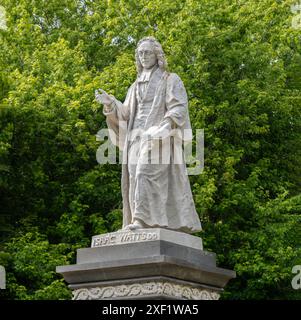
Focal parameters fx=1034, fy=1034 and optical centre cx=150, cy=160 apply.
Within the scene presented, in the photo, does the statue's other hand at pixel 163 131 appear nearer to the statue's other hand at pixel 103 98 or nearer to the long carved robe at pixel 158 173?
the long carved robe at pixel 158 173

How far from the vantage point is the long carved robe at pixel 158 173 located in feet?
45.8

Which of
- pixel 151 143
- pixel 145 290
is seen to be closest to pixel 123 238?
pixel 145 290

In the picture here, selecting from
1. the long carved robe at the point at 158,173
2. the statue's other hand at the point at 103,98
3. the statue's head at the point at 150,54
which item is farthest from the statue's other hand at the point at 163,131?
the statue's head at the point at 150,54

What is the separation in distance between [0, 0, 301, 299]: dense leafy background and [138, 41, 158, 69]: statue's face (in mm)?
8028

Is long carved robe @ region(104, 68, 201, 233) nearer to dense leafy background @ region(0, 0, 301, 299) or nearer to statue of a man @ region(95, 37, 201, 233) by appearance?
statue of a man @ region(95, 37, 201, 233)

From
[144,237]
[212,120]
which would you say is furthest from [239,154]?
[144,237]

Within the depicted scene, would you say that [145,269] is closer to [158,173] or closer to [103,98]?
[158,173]

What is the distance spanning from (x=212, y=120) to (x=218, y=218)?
2687 millimetres

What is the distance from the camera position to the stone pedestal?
43.4 feet

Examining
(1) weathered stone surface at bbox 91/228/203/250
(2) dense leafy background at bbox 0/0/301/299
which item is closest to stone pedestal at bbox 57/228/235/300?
(1) weathered stone surface at bbox 91/228/203/250

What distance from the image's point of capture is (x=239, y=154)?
25.5m

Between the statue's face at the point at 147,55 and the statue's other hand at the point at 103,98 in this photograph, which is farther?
the statue's face at the point at 147,55

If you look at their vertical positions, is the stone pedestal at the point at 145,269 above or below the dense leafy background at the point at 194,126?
below

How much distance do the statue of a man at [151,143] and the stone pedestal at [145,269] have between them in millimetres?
294
